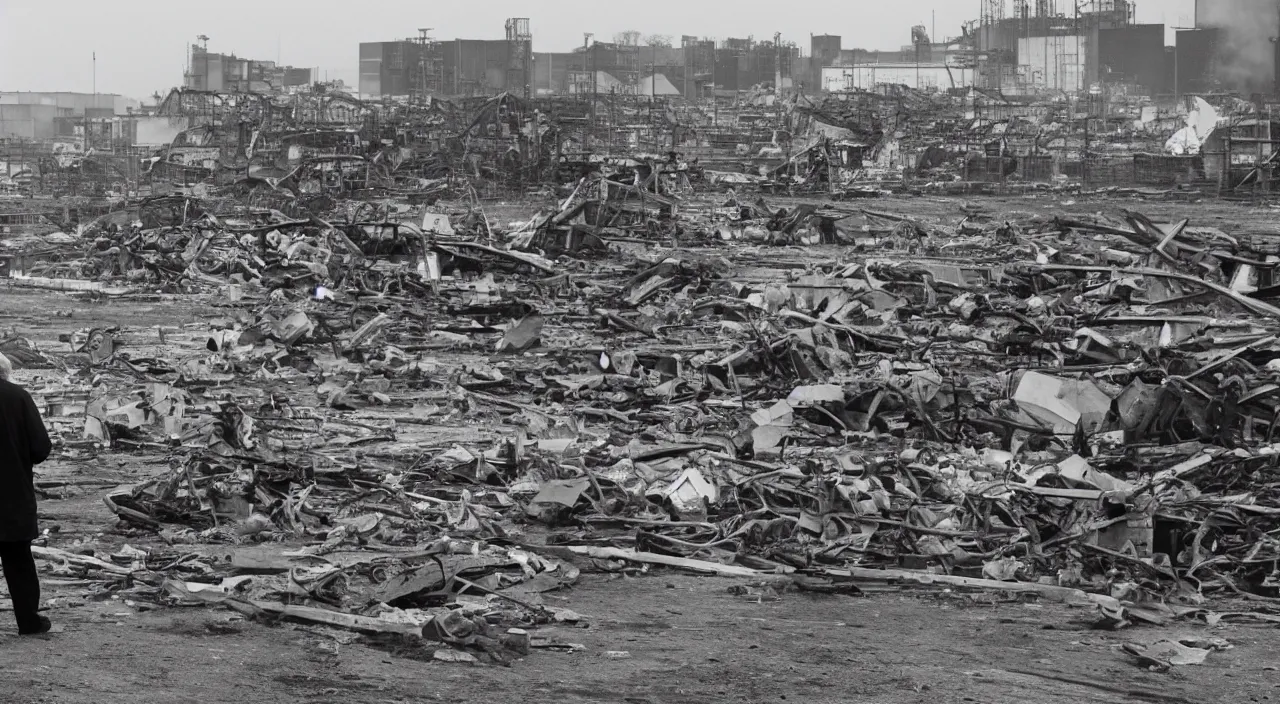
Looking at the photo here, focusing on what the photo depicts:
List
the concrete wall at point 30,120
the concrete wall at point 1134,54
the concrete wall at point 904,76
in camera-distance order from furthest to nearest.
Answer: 1. the concrete wall at point 1134,54
2. the concrete wall at point 904,76
3. the concrete wall at point 30,120

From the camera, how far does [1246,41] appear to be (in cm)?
9175

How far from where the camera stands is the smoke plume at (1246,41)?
86.5 meters

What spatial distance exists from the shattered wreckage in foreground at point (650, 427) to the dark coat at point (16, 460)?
3.94 ft

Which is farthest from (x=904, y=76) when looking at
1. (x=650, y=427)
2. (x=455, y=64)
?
(x=650, y=427)

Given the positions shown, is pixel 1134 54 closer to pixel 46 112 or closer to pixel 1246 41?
pixel 1246 41

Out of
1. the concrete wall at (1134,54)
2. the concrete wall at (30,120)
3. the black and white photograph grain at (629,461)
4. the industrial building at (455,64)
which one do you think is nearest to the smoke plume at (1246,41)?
the concrete wall at (1134,54)

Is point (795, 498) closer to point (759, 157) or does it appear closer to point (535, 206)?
point (535, 206)

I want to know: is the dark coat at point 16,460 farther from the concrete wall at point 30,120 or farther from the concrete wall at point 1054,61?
the concrete wall at point 1054,61

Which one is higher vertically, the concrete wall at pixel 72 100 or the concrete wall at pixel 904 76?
the concrete wall at pixel 904 76

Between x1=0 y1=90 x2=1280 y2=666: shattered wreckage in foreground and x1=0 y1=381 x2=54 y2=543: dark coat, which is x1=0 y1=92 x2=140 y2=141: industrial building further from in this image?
x1=0 y1=381 x2=54 y2=543: dark coat

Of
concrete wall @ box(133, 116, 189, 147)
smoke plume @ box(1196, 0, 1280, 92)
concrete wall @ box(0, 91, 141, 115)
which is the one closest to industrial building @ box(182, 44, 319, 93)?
concrete wall @ box(0, 91, 141, 115)

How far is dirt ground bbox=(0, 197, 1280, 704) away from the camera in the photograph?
5.58 meters

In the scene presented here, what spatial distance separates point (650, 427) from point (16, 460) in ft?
22.5

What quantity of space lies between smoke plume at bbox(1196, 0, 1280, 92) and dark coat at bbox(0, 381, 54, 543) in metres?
85.7
